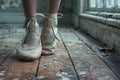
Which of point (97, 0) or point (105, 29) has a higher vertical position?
point (97, 0)

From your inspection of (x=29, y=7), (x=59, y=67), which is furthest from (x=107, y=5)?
(x=59, y=67)

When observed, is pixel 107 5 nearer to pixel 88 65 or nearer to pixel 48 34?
pixel 48 34

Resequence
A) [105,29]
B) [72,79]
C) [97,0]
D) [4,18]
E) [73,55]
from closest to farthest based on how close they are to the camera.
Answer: [72,79] < [73,55] < [105,29] < [97,0] < [4,18]

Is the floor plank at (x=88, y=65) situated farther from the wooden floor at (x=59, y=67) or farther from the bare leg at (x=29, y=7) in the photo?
the bare leg at (x=29, y=7)

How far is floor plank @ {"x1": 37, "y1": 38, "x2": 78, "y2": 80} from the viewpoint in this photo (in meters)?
0.99

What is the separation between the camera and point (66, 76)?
1.00 m

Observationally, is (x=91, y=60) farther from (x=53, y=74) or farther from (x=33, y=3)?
(x=33, y=3)

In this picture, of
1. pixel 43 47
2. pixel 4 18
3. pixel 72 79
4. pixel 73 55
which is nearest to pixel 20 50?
pixel 43 47

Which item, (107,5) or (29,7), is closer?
(29,7)

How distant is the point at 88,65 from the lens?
117 centimetres

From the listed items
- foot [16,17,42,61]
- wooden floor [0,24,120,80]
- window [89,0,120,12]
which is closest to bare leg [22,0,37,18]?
foot [16,17,42,61]

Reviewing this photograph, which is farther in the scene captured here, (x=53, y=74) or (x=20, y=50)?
(x=20, y=50)

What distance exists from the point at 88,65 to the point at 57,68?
0.15m

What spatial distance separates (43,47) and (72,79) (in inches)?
19.3
